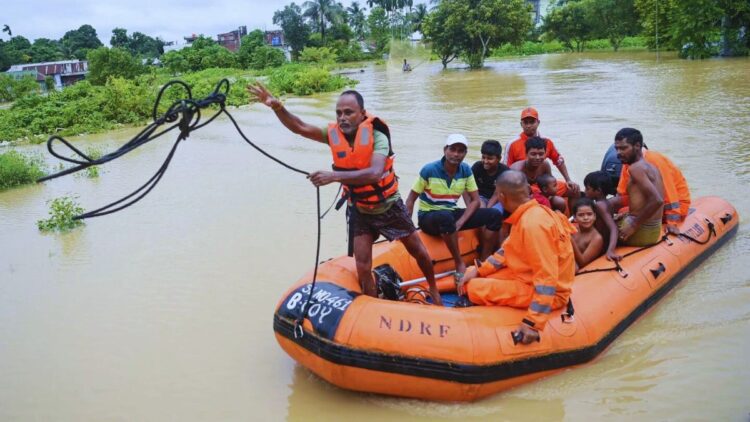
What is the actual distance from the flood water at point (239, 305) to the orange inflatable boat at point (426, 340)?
0.18m

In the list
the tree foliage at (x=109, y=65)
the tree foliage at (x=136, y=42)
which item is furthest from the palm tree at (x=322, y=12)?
the tree foliage at (x=109, y=65)

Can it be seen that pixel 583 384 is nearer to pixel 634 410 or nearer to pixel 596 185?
pixel 634 410

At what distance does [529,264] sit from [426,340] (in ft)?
2.33

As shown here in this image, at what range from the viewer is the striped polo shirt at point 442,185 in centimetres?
443

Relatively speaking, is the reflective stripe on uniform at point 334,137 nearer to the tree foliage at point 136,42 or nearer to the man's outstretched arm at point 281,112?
the man's outstretched arm at point 281,112

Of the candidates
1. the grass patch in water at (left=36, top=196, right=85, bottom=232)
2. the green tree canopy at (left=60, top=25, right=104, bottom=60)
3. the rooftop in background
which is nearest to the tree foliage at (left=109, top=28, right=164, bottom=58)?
the green tree canopy at (left=60, top=25, right=104, bottom=60)

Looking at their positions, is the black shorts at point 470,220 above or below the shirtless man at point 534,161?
below

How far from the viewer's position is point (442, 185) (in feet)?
14.5

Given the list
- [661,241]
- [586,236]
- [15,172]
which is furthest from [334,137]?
[15,172]

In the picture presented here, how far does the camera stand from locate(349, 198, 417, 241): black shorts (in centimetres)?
366

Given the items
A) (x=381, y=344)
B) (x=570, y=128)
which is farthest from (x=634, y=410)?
(x=570, y=128)

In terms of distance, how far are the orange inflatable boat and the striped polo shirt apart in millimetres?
870

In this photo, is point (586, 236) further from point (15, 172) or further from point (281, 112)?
point (15, 172)

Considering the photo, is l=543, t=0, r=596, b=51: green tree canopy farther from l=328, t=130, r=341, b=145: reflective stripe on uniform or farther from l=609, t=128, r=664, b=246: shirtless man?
l=328, t=130, r=341, b=145: reflective stripe on uniform
